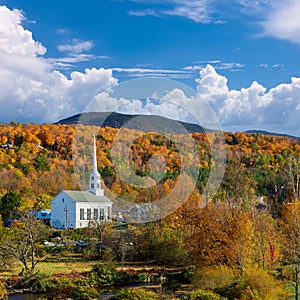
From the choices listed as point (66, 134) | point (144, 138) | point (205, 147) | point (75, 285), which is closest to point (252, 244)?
point (75, 285)

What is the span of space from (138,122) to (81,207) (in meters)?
10.2

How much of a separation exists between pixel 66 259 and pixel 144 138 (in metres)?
20.4

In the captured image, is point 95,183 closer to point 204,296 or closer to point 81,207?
point 81,207

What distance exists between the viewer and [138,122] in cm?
3797

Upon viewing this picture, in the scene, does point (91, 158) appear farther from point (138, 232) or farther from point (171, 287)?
point (171, 287)

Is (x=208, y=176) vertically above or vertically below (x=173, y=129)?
below

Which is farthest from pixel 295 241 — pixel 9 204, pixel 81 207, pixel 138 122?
pixel 9 204

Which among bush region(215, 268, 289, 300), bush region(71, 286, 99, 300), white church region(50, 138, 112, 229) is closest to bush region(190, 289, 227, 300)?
bush region(215, 268, 289, 300)

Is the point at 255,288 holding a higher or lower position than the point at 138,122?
lower

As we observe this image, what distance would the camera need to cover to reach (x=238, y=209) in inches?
864

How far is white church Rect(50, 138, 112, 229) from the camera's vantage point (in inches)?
1684

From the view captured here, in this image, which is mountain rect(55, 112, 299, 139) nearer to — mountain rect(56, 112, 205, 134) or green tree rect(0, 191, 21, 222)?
mountain rect(56, 112, 205, 134)

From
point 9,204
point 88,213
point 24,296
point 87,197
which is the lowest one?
point 24,296

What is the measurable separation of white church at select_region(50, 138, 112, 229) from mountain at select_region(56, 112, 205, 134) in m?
6.05
